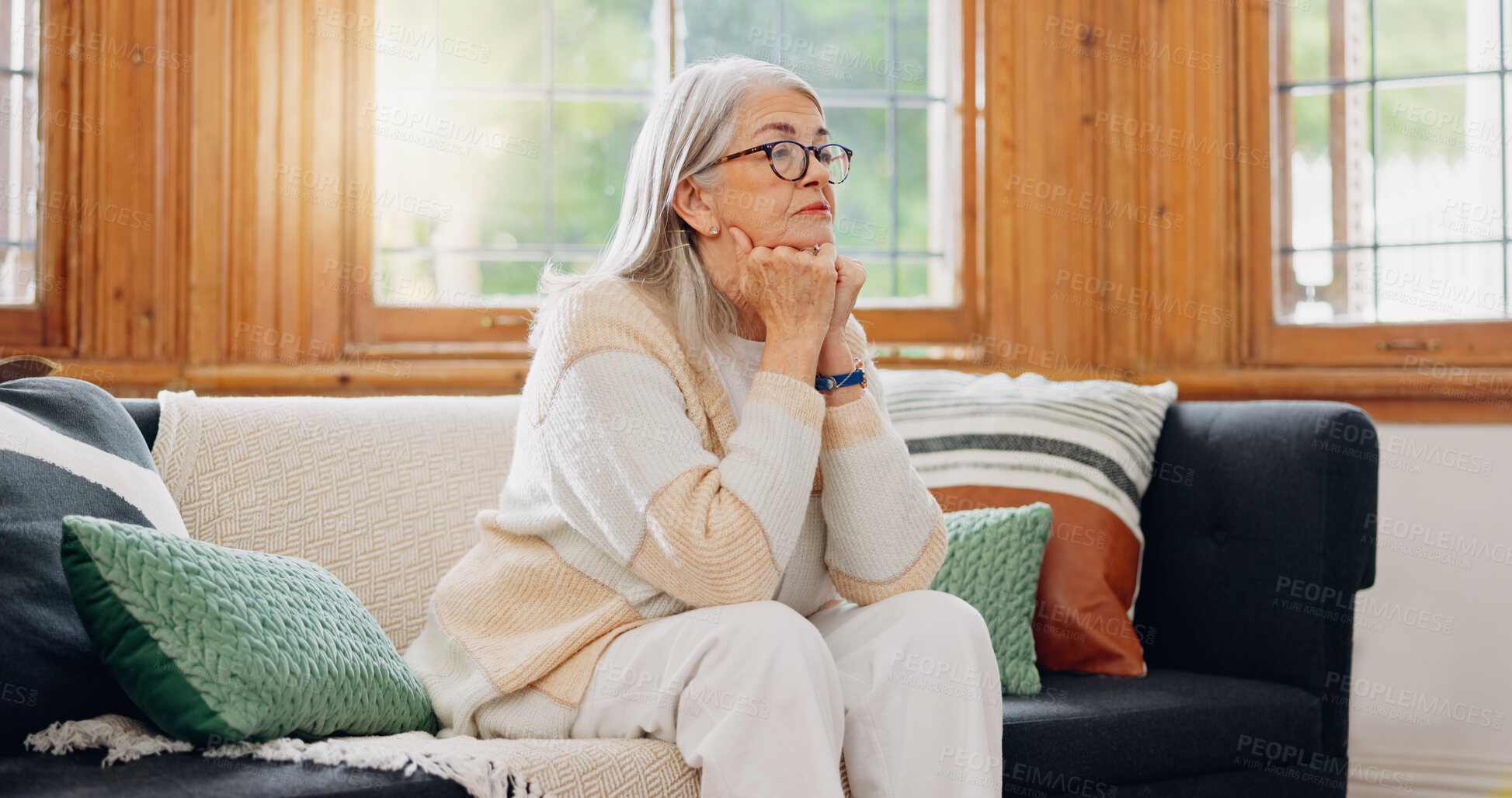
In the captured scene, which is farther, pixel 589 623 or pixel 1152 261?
pixel 1152 261

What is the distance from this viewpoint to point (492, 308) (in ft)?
8.32

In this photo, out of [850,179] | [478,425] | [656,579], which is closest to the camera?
[656,579]

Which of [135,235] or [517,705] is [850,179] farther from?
[517,705]

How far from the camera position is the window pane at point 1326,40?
257 cm

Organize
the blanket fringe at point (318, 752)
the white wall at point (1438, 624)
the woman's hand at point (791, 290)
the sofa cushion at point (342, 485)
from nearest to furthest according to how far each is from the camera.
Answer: the blanket fringe at point (318, 752) → the woman's hand at point (791, 290) → the sofa cushion at point (342, 485) → the white wall at point (1438, 624)

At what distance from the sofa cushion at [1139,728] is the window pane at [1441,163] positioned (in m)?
1.28

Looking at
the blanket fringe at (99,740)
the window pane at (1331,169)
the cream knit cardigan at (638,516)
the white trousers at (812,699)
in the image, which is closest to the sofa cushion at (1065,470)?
the cream knit cardigan at (638,516)

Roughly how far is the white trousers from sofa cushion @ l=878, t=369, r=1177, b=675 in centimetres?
55

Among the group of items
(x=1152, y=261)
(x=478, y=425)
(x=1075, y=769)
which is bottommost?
(x=1075, y=769)

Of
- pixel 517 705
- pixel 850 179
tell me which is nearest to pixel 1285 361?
pixel 850 179

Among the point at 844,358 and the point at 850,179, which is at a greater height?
the point at 850,179

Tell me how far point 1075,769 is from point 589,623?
68cm

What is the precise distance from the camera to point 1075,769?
1.55 meters

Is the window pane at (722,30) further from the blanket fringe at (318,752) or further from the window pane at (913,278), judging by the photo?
the blanket fringe at (318,752)
